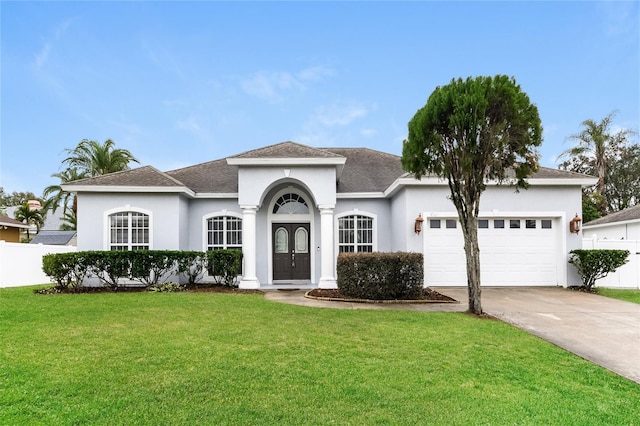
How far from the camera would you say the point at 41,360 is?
4.99m

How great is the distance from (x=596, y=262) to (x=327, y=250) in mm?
8679

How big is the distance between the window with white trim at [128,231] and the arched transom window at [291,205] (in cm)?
463

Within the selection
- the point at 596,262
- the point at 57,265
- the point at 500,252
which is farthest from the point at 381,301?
the point at 57,265

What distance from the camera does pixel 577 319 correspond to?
322 inches

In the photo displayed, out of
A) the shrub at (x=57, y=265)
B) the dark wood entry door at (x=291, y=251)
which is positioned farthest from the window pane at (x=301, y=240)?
the shrub at (x=57, y=265)

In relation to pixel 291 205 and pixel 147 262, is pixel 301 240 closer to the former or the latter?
pixel 291 205

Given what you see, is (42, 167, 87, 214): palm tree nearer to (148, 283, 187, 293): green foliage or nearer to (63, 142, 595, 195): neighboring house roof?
(63, 142, 595, 195): neighboring house roof

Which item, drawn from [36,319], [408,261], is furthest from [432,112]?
[36,319]

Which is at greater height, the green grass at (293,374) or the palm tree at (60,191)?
the palm tree at (60,191)

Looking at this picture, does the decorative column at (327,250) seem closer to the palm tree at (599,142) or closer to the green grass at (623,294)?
the green grass at (623,294)

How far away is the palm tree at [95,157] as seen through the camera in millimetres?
24922

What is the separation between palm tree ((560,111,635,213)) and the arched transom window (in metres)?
26.3

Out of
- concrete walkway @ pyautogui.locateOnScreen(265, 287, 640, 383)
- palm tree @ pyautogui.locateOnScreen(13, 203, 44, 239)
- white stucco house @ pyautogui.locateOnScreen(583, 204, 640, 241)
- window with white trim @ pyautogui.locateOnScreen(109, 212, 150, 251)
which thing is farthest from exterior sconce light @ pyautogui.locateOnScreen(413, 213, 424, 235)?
palm tree @ pyautogui.locateOnScreen(13, 203, 44, 239)

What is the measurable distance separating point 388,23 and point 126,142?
1972cm
